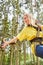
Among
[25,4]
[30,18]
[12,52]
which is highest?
[30,18]

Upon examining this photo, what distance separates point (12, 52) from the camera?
828cm

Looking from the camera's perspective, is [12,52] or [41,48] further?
[12,52]

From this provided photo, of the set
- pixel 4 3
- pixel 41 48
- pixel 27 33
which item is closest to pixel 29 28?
pixel 27 33

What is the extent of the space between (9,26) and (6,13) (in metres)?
0.47

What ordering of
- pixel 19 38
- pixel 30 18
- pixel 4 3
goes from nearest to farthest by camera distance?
pixel 30 18
pixel 19 38
pixel 4 3

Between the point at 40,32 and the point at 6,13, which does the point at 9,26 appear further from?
the point at 40,32

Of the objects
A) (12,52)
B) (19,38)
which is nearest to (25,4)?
(12,52)

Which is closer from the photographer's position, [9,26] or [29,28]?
[29,28]

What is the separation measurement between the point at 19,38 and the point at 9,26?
552 cm

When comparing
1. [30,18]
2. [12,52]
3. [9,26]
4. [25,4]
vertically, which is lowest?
[12,52]

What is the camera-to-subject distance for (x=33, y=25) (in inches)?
91.4

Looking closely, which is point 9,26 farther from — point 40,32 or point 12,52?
point 40,32

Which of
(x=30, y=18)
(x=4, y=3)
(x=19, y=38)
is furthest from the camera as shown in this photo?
(x=4, y=3)

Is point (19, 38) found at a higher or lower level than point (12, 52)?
higher
